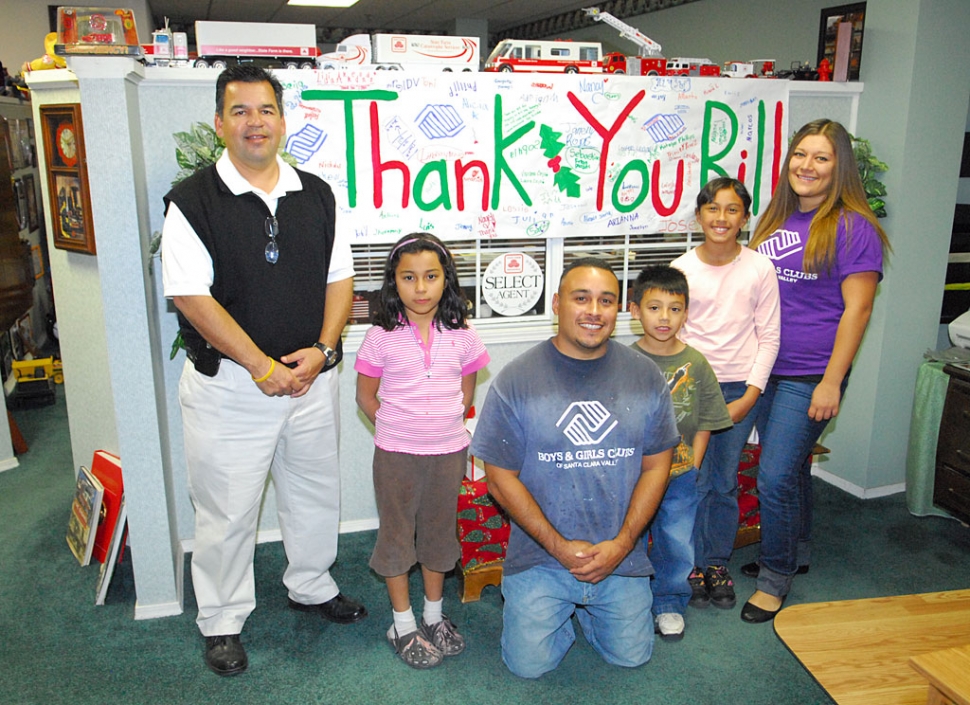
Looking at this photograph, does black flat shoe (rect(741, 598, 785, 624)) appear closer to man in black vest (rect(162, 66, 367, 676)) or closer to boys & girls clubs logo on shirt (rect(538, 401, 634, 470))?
boys & girls clubs logo on shirt (rect(538, 401, 634, 470))

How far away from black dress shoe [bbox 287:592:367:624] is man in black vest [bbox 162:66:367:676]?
228 millimetres

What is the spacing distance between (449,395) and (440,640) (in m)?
0.73

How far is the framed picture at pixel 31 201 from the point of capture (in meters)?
4.98

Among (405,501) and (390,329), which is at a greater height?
(390,329)

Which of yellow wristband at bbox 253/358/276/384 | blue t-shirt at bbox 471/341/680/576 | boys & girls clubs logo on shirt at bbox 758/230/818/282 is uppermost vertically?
boys & girls clubs logo on shirt at bbox 758/230/818/282

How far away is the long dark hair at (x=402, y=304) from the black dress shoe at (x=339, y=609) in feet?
3.05

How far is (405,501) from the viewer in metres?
2.19

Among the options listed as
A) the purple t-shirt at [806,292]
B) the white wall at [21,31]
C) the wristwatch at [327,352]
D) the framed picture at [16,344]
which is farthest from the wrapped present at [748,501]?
the white wall at [21,31]

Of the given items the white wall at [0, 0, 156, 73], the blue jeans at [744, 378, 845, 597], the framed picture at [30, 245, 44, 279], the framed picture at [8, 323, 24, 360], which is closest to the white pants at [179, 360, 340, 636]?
the blue jeans at [744, 378, 845, 597]

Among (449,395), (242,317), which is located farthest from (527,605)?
(242,317)

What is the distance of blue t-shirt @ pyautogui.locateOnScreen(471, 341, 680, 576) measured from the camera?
2012 mm

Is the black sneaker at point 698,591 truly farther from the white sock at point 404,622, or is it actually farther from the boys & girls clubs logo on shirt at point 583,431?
the white sock at point 404,622

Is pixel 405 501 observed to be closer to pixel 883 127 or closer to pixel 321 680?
pixel 321 680

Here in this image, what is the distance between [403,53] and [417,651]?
6.55 ft
